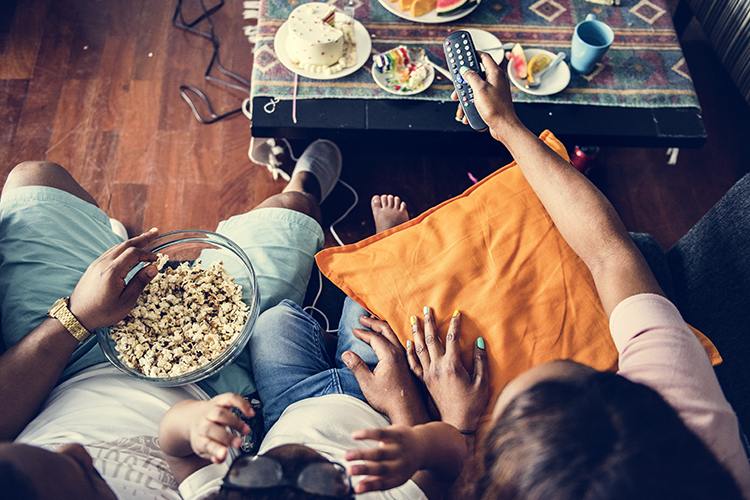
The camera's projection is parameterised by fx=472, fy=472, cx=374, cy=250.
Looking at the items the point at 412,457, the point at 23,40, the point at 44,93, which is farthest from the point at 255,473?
the point at 23,40

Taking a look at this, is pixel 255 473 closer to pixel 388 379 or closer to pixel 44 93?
pixel 388 379

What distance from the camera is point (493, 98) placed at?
1.11m

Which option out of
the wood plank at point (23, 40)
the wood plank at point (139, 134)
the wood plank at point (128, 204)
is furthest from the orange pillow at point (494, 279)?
the wood plank at point (23, 40)

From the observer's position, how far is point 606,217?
945mm

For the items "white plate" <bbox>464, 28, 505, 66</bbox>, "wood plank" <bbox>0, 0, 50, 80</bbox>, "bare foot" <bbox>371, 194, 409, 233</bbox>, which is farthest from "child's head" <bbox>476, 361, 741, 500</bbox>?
"wood plank" <bbox>0, 0, 50, 80</bbox>

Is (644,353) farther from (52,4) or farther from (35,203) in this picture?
(52,4)

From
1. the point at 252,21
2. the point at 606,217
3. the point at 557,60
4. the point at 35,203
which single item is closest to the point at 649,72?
the point at 557,60

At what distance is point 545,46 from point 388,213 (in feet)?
2.21

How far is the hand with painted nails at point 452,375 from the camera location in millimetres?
936

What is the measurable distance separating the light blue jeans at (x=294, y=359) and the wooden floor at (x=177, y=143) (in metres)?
0.62

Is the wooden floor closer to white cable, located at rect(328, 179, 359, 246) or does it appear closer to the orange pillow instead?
white cable, located at rect(328, 179, 359, 246)

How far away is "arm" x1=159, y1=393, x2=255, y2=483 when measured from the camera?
72cm

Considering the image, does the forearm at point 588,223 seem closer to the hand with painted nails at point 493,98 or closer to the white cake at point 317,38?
the hand with painted nails at point 493,98

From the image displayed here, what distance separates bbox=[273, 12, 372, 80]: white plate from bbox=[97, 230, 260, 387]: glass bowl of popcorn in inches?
21.6
